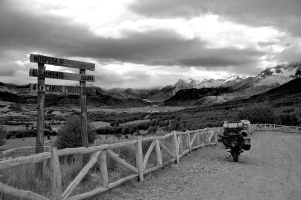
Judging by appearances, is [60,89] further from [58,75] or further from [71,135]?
[71,135]

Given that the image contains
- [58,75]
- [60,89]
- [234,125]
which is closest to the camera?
[58,75]

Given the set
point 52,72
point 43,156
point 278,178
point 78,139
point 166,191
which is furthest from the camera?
point 78,139

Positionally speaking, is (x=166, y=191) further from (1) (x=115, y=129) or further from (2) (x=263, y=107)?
(2) (x=263, y=107)

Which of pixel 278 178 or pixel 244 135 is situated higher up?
pixel 244 135

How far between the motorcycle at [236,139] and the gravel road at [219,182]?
25.7 inches

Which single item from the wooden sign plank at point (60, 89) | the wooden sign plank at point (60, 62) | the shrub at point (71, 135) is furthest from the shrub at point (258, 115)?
the wooden sign plank at point (60, 62)

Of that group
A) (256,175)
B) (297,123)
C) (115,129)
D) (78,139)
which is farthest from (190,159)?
(297,123)

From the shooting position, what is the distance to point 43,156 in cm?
548

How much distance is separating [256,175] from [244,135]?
3.95 meters

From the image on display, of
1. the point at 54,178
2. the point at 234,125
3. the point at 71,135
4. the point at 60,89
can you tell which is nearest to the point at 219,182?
the point at 234,125

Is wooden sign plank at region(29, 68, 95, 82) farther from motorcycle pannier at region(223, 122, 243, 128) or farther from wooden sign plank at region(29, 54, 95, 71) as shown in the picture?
motorcycle pannier at region(223, 122, 243, 128)

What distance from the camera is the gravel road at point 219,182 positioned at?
317 inches

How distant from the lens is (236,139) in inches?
569

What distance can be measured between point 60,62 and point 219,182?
7055 mm
